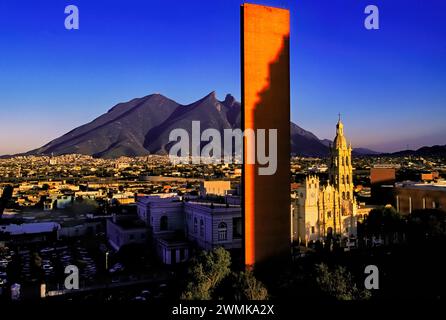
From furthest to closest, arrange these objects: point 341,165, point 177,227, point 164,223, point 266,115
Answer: point 341,165, point 177,227, point 164,223, point 266,115

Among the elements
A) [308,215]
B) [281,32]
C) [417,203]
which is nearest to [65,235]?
[308,215]

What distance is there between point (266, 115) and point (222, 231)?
439 inches

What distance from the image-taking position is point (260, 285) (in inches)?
672

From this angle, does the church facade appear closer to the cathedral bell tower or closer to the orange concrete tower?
the cathedral bell tower

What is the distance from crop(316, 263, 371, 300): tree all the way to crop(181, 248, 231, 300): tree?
428 cm

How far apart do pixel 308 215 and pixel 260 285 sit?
17006 mm

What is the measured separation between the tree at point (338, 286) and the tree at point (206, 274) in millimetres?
4280

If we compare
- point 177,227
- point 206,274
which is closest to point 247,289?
point 206,274

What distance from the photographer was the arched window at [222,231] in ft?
93.2

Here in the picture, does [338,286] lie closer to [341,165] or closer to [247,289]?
[247,289]

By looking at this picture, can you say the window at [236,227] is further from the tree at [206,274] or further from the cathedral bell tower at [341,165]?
the cathedral bell tower at [341,165]

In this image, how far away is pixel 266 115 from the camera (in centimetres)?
1992

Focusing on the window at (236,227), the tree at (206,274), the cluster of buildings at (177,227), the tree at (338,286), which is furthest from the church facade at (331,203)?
the tree at (338,286)
